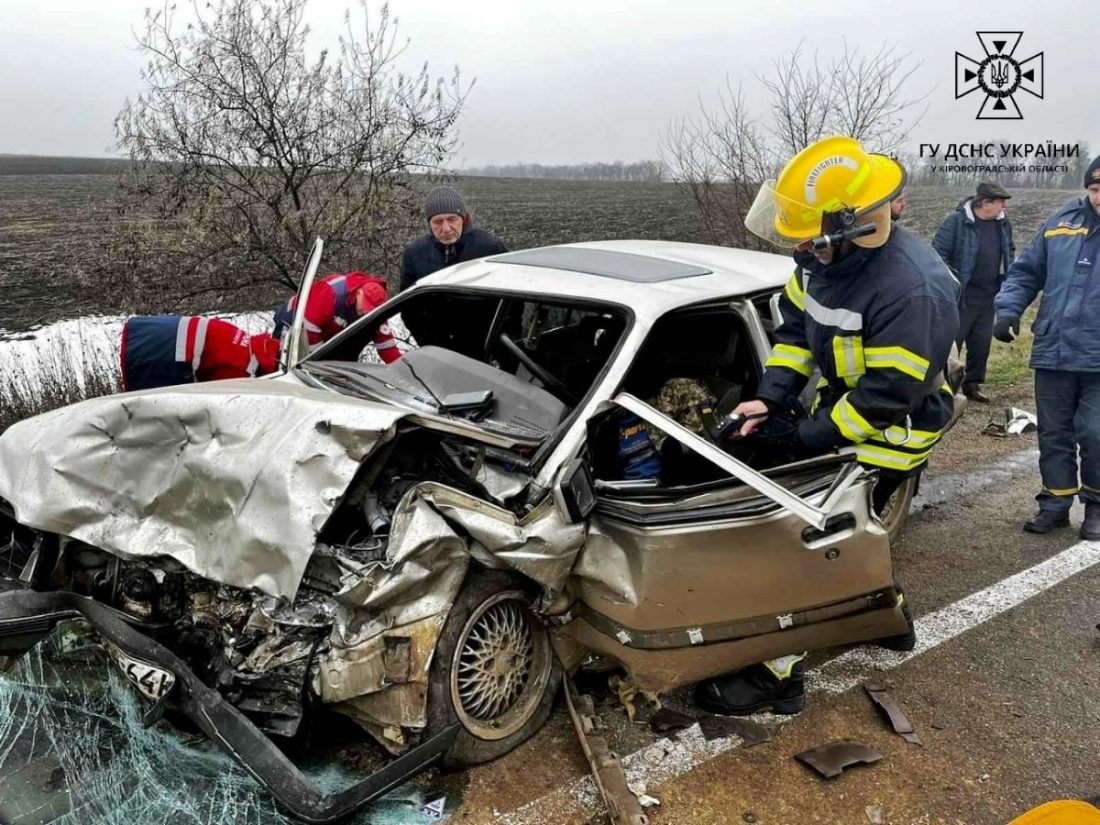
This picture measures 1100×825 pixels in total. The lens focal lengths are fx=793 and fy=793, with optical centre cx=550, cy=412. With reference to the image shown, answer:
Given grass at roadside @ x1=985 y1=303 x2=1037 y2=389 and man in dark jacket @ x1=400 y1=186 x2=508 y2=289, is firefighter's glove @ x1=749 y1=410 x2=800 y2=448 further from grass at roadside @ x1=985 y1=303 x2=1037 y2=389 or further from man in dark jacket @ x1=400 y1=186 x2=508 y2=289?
grass at roadside @ x1=985 y1=303 x2=1037 y2=389

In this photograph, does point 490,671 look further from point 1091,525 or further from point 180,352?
point 1091,525

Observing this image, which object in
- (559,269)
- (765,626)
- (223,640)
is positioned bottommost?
(765,626)

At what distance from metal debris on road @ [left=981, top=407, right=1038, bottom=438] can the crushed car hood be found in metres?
5.26

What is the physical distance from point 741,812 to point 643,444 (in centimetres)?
122

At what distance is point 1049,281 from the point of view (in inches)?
170

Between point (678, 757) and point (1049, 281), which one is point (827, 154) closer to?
point (678, 757)

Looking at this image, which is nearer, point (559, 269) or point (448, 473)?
point (448, 473)

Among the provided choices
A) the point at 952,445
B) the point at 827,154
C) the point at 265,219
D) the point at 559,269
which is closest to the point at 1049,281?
the point at 952,445

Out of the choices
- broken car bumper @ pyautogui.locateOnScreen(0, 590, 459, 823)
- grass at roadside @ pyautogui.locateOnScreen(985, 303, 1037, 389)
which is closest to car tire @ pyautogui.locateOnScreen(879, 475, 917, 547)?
broken car bumper @ pyautogui.locateOnScreen(0, 590, 459, 823)

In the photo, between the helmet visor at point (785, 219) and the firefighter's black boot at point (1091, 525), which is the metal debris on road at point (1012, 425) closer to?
the firefighter's black boot at point (1091, 525)

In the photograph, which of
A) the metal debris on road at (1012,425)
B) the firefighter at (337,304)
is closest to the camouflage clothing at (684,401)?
the firefighter at (337,304)

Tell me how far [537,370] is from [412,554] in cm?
140

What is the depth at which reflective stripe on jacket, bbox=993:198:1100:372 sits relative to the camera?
4.08 meters

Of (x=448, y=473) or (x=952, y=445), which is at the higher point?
(x=448, y=473)
